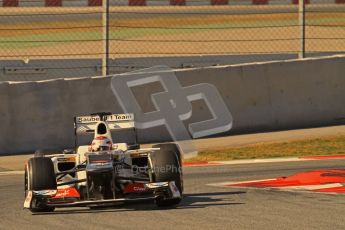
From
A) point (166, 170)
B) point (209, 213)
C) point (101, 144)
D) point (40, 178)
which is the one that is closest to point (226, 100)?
point (101, 144)

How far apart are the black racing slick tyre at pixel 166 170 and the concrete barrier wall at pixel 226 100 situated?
6.22 m

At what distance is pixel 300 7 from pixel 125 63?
5675mm

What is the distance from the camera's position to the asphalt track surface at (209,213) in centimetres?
920

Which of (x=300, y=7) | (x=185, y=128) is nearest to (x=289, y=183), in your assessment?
(x=185, y=128)

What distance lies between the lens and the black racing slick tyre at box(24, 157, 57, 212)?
10553 mm

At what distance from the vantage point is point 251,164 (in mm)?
15211

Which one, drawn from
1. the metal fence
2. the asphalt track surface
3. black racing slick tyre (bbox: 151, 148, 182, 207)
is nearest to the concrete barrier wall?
the asphalt track surface

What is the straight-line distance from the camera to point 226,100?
17578 mm

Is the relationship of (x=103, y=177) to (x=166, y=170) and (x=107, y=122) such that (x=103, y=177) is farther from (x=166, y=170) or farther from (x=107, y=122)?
(x=107, y=122)

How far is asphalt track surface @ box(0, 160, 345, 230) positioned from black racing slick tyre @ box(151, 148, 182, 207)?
0.13 metres

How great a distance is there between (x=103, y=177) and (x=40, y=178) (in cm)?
73

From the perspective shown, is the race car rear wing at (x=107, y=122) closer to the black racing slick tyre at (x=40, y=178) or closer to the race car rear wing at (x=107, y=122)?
the race car rear wing at (x=107, y=122)

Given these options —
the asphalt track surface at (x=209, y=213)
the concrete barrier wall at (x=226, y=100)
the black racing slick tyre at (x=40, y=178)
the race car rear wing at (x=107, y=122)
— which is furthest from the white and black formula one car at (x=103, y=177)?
the concrete barrier wall at (x=226, y=100)

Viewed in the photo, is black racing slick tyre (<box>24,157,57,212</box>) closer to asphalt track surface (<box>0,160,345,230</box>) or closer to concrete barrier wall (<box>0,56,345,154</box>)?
asphalt track surface (<box>0,160,345,230</box>)
